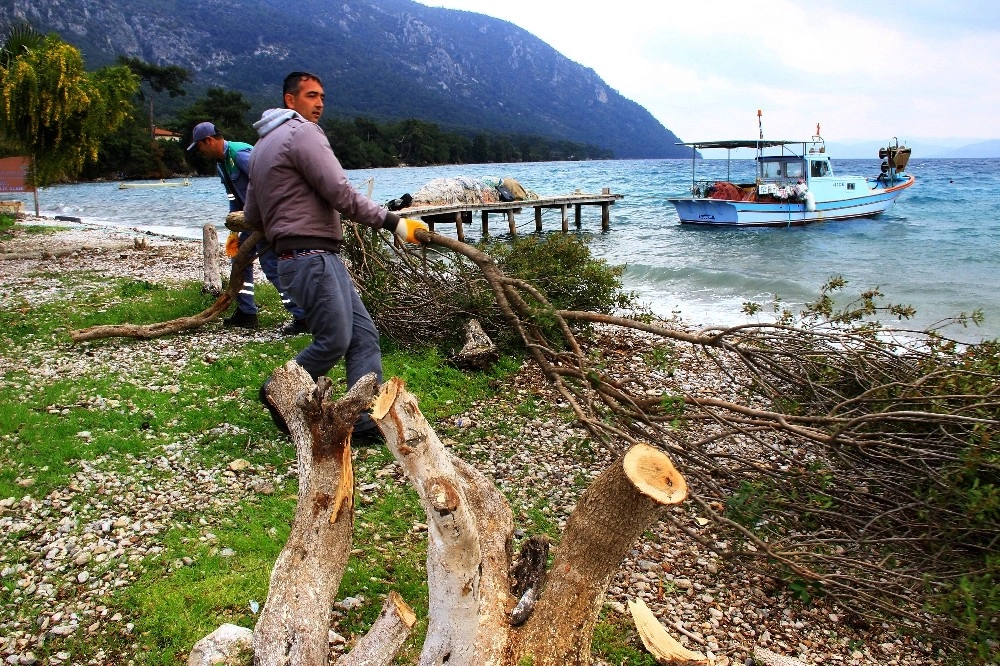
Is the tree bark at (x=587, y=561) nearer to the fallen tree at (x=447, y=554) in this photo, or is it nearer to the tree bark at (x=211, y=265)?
the fallen tree at (x=447, y=554)

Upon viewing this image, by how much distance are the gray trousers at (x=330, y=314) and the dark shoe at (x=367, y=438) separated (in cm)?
51

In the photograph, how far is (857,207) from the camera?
93.2 feet

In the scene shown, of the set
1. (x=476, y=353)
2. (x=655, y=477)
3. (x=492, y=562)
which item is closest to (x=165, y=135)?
(x=476, y=353)

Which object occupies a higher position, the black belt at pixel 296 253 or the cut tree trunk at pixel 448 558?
the black belt at pixel 296 253

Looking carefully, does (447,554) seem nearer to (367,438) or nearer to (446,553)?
(446,553)

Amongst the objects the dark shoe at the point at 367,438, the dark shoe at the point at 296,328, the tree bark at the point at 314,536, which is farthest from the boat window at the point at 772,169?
the tree bark at the point at 314,536

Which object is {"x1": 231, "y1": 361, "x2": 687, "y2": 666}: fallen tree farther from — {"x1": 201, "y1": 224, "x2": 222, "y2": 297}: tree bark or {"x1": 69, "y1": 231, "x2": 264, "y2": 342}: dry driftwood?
{"x1": 201, "y1": 224, "x2": 222, "y2": 297}: tree bark

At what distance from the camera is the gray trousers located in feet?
14.7

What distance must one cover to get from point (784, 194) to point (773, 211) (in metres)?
0.73

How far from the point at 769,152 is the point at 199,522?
87.3 ft

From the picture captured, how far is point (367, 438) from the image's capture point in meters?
5.27

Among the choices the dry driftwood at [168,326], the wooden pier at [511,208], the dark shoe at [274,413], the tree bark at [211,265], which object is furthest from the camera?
the wooden pier at [511,208]

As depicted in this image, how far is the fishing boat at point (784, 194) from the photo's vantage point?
2584 cm

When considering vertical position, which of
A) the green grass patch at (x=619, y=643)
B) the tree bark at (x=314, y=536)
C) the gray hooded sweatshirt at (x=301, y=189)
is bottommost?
the green grass patch at (x=619, y=643)
